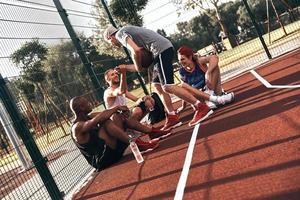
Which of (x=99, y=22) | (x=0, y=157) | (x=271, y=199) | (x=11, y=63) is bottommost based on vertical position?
(x=271, y=199)

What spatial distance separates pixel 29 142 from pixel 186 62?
3320mm

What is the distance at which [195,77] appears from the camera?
8367 millimetres

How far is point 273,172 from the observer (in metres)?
3.72

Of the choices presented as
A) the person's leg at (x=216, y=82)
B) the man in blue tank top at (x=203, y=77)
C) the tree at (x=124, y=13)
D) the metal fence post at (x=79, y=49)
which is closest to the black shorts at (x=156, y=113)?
the metal fence post at (x=79, y=49)

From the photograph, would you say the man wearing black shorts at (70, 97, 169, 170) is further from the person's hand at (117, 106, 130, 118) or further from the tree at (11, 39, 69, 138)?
the tree at (11, 39, 69, 138)

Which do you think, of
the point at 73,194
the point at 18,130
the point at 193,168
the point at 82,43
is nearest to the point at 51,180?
the point at 73,194

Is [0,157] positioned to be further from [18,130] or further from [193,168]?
[193,168]

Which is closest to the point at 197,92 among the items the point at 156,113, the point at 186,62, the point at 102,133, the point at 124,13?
the point at 186,62

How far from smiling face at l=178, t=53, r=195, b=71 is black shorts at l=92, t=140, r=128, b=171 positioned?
1952 mm

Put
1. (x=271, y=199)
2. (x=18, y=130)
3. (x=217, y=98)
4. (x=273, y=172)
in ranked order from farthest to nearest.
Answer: (x=217, y=98) < (x=18, y=130) < (x=273, y=172) < (x=271, y=199)

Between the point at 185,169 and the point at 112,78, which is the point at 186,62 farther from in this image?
the point at 185,169

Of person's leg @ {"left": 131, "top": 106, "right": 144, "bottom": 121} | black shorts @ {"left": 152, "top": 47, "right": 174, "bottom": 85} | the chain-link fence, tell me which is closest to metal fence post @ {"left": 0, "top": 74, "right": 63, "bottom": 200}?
the chain-link fence

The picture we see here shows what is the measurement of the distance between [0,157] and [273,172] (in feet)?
10.8

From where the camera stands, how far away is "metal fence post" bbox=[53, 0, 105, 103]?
29.3 ft
